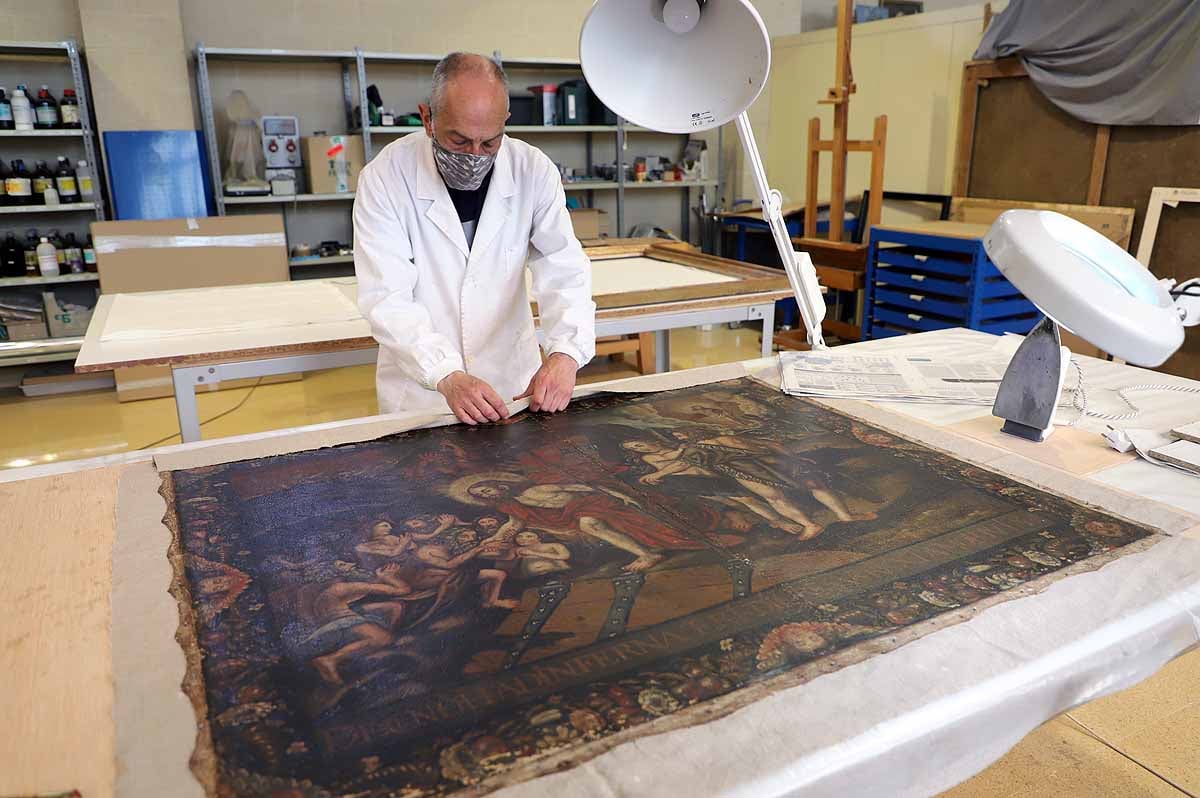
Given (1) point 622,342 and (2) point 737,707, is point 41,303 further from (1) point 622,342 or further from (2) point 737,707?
(2) point 737,707

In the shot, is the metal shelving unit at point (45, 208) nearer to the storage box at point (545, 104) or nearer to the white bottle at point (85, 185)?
the white bottle at point (85, 185)

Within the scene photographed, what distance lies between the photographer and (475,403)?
1508mm

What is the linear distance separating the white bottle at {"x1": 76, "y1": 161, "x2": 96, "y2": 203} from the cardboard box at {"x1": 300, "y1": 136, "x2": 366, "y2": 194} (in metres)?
1.10

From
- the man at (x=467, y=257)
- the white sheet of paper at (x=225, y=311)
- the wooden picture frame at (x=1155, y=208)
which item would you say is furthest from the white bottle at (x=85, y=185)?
the wooden picture frame at (x=1155, y=208)

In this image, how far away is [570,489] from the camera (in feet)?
4.06

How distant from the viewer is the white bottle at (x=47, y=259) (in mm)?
4270

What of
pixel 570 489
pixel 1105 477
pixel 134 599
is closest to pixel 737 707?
pixel 570 489

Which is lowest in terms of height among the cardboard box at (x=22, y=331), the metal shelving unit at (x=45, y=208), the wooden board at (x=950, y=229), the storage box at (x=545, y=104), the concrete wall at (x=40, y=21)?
the cardboard box at (x=22, y=331)

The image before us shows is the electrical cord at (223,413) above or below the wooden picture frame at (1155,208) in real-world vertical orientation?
below

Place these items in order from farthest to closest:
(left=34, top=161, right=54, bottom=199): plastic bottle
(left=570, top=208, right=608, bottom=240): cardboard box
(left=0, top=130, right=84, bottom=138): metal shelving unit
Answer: (left=570, top=208, right=608, bottom=240): cardboard box < (left=34, top=161, right=54, bottom=199): plastic bottle < (left=0, top=130, right=84, bottom=138): metal shelving unit

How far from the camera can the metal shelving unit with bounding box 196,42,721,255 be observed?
4.48 meters

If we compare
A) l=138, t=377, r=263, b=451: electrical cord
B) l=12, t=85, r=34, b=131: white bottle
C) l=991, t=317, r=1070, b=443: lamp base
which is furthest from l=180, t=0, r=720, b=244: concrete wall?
l=991, t=317, r=1070, b=443: lamp base

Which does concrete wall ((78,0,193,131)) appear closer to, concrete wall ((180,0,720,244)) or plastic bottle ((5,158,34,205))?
concrete wall ((180,0,720,244))

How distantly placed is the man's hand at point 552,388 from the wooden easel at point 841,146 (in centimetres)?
312
